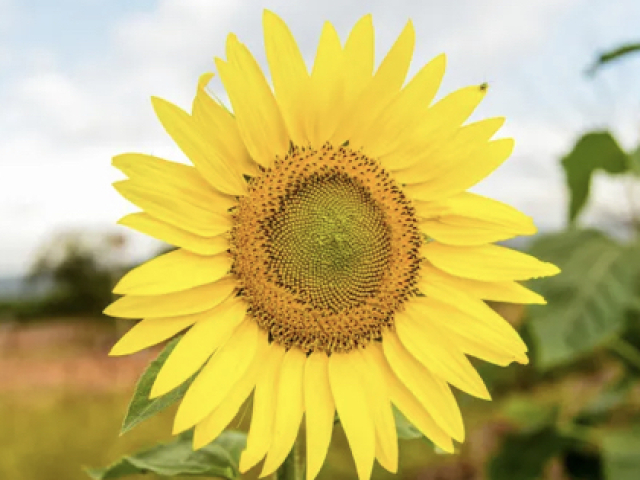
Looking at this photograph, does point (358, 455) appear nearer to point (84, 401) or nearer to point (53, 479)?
point (53, 479)

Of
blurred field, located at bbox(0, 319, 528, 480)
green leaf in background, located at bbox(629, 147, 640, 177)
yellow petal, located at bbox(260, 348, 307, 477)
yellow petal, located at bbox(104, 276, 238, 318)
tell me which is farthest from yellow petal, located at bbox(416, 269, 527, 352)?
blurred field, located at bbox(0, 319, 528, 480)

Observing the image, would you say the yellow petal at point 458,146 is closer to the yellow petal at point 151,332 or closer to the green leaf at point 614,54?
the yellow petal at point 151,332

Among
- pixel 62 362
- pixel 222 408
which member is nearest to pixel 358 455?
pixel 222 408

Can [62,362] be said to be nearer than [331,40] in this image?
No

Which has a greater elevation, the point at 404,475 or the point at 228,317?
the point at 228,317

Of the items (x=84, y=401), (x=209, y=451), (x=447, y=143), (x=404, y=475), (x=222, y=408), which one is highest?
(x=447, y=143)

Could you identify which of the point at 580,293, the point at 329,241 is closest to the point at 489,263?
the point at 329,241

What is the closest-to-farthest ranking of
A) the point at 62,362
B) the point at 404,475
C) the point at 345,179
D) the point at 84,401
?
the point at 345,179, the point at 404,475, the point at 84,401, the point at 62,362
